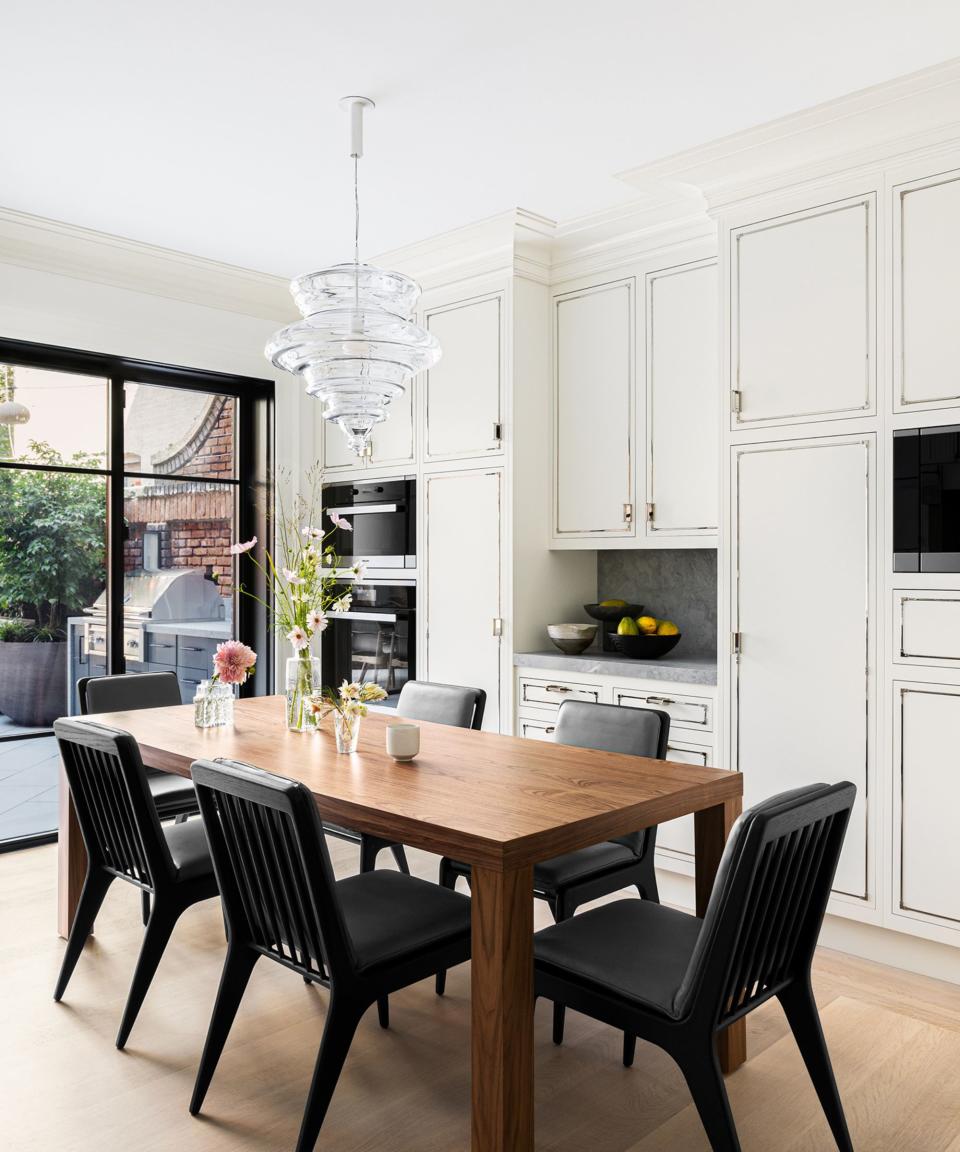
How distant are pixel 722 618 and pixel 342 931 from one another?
1.97m

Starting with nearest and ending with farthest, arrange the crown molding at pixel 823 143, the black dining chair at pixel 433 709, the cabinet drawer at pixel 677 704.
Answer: the crown molding at pixel 823 143 → the black dining chair at pixel 433 709 → the cabinet drawer at pixel 677 704

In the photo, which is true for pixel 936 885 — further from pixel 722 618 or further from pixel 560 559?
pixel 560 559

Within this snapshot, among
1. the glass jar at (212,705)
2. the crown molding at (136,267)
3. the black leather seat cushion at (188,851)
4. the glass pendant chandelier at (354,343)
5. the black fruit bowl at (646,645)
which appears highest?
the crown molding at (136,267)

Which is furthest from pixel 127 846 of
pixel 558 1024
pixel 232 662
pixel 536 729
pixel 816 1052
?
pixel 536 729

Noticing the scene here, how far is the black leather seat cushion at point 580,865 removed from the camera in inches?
97.7

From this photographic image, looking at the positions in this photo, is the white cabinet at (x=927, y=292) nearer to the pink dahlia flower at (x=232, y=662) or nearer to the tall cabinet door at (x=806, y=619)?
the tall cabinet door at (x=806, y=619)

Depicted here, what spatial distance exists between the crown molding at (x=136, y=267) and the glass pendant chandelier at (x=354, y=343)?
1.80 metres

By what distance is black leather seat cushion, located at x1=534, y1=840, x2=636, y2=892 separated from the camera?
248 centimetres

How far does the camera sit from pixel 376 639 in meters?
4.68

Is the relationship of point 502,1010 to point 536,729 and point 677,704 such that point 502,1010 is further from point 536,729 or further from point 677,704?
point 536,729

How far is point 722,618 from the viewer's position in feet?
11.1

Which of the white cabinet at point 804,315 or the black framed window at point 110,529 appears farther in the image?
the black framed window at point 110,529

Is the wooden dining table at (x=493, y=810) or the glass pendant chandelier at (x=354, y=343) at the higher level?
the glass pendant chandelier at (x=354, y=343)

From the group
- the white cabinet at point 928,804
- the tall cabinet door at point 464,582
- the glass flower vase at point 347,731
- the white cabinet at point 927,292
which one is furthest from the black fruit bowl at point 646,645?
the glass flower vase at point 347,731
